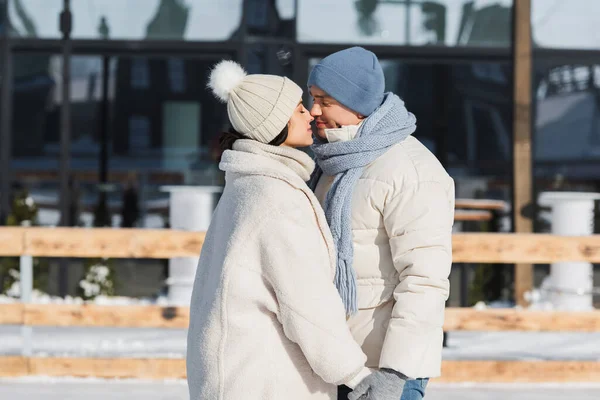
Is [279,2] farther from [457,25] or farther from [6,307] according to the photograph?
[6,307]

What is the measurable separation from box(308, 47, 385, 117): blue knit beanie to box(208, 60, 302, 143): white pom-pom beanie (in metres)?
0.17

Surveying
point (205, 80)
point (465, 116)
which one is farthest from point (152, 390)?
point (465, 116)

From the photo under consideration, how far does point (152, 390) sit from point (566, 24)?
5388mm

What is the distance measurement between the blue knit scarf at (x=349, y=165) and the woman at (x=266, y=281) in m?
0.14

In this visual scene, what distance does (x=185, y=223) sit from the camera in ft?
27.5

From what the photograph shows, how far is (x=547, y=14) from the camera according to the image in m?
9.21

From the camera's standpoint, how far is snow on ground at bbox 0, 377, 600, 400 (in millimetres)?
5762

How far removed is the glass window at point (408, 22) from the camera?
922cm

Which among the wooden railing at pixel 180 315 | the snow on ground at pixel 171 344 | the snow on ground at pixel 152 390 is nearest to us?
the snow on ground at pixel 152 390

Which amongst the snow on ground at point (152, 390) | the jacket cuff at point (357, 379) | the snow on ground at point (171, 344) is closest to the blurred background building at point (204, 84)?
the snow on ground at point (171, 344)

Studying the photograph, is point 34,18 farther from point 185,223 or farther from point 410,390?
point 410,390

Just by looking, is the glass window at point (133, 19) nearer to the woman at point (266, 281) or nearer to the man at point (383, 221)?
the man at point (383, 221)

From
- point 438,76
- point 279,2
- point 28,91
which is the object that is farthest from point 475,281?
point 28,91

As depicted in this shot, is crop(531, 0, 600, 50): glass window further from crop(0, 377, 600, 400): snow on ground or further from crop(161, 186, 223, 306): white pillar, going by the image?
crop(0, 377, 600, 400): snow on ground
